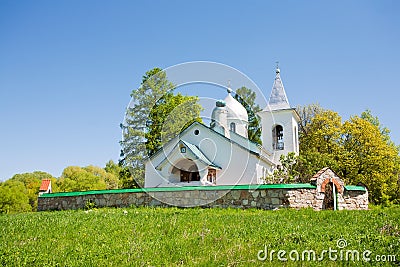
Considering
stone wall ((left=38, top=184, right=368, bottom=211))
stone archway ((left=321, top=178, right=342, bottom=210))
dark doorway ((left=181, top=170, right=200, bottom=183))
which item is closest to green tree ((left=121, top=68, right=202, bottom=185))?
dark doorway ((left=181, top=170, right=200, bottom=183))

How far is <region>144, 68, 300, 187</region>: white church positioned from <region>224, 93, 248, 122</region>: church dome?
0.07 m

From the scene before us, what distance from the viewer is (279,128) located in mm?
24141

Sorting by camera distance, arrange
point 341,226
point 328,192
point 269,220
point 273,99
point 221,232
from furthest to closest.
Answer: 1. point 273,99
2. point 328,192
3. point 269,220
4. point 341,226
5. point 221,232

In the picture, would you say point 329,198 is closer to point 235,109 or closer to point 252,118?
point 235,109

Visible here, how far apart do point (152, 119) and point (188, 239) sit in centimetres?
1556

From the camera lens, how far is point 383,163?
82.6 ft

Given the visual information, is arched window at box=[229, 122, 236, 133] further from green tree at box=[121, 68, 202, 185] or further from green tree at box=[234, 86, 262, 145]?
green tree at box=[121, 68, 202, 185]

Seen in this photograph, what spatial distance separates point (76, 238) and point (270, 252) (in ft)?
10.6

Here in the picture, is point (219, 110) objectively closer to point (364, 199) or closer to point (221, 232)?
point (364, 199)

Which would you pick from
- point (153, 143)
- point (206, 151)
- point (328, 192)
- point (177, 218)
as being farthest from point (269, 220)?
point (153, 143)

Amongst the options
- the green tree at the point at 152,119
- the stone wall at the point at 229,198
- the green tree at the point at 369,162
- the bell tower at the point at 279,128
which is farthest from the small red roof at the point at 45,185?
the green tree at the point at 369,162

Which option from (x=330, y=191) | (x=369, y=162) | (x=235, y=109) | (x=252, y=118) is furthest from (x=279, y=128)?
(x=330, y=191)

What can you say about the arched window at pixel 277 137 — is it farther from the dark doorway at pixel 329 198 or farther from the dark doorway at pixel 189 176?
the dark doorway at pixel 329 198

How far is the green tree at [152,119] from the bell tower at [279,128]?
5365 millimetres
